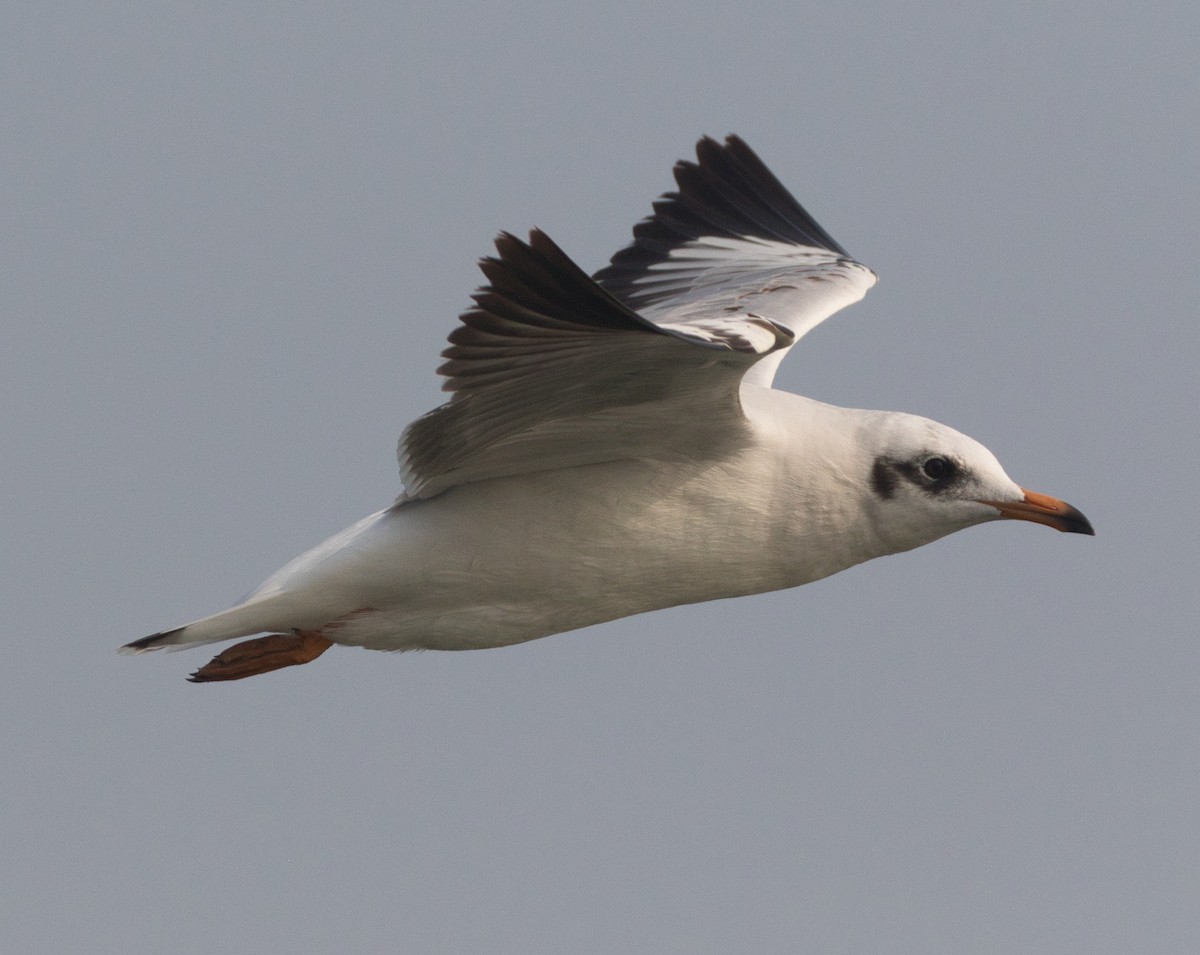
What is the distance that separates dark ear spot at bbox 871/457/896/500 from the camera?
8.31m

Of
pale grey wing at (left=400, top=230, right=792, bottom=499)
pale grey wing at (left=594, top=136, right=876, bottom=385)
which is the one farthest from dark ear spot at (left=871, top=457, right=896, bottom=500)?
pale grey wing at (left=594, top=136, right=876, bottom=385)

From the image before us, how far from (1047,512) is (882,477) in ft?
2.71

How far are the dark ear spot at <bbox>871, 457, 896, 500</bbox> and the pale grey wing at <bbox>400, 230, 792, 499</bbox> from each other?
2.19 feet

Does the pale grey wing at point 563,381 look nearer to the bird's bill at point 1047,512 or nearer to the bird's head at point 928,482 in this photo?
the bird's head at point 928,482

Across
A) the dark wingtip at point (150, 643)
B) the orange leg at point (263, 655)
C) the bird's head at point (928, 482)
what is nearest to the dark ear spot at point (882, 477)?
the bird's head at point (928, 482)

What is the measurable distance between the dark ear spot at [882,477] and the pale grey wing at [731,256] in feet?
4.32

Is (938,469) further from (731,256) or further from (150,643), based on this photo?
(150,643)

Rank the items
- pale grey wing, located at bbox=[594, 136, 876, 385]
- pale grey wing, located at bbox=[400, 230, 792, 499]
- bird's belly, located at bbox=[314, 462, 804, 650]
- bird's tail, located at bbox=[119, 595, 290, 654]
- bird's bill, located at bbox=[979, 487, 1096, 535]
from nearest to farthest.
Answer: pale grey wing, located at bbox=[400, 230, 792, 499]
bird's belly, located at bbox=[314, 462, 804, 650]
bird's tail, located at bbox=[119, 595, 290, 654]
bird's bill, located at bbox=[979, 487, 1096, 535]
pale grey wing, located at bbox=[594, 136, 876, 385]

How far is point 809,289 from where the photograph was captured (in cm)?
1004

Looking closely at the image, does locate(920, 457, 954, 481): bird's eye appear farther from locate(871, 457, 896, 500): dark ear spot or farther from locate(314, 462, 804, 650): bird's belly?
locate(314, 462, 804, 650): bird's belly

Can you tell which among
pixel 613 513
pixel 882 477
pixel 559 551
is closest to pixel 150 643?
pixel 559 551

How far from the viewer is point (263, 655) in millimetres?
8891

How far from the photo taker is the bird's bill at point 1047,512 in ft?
28.1

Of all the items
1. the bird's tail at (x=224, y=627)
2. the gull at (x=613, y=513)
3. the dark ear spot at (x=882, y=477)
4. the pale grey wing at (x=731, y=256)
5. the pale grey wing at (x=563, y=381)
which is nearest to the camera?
the pale grey wing at (x=563, y=381)
